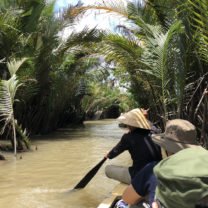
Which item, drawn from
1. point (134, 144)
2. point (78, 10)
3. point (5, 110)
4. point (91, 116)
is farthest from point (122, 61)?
point (91, 116)

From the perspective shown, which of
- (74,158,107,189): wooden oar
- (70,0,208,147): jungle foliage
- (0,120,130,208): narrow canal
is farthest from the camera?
(70,0,208,147): jungle foliage

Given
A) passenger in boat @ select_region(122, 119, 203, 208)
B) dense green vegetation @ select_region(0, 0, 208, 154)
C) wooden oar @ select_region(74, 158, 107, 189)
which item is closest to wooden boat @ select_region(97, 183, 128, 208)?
passenger in boat @ select_region(122, 119, 203, 208)

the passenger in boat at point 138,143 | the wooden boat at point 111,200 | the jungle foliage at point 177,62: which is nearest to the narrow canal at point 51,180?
the wooden boat at point 111,200

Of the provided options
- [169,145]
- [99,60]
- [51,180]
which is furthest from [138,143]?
[99,60]

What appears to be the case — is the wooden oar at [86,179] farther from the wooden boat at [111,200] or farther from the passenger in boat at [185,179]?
the passenger in boat at [185,179]

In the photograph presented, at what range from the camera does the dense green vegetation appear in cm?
579

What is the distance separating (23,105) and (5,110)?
2545 mm

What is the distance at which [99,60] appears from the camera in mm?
12641

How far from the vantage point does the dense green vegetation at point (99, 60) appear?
19.0ft

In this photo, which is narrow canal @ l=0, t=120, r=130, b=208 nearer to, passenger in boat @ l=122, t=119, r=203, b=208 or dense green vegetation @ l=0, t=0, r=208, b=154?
dense green vegetation @ l=0, t=0, r=208, b=154

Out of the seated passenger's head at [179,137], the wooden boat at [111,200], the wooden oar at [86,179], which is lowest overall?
the wooden oar at [86,179]

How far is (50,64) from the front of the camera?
414 inches

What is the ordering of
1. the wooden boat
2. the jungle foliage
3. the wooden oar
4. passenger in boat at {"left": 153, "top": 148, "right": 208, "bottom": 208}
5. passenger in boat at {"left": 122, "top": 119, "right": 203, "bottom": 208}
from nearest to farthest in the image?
passenger in boat at {"left": 153, "top": 148, "right": 208, "bottom": 208} → passenger in boat at {"left": 122, "top": 119, "right": 203, "bottom": 208} → the wooden boat → the wooden oar → the jungle foliage

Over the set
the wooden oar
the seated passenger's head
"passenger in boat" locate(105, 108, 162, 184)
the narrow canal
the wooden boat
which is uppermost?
the seated passenger's head
